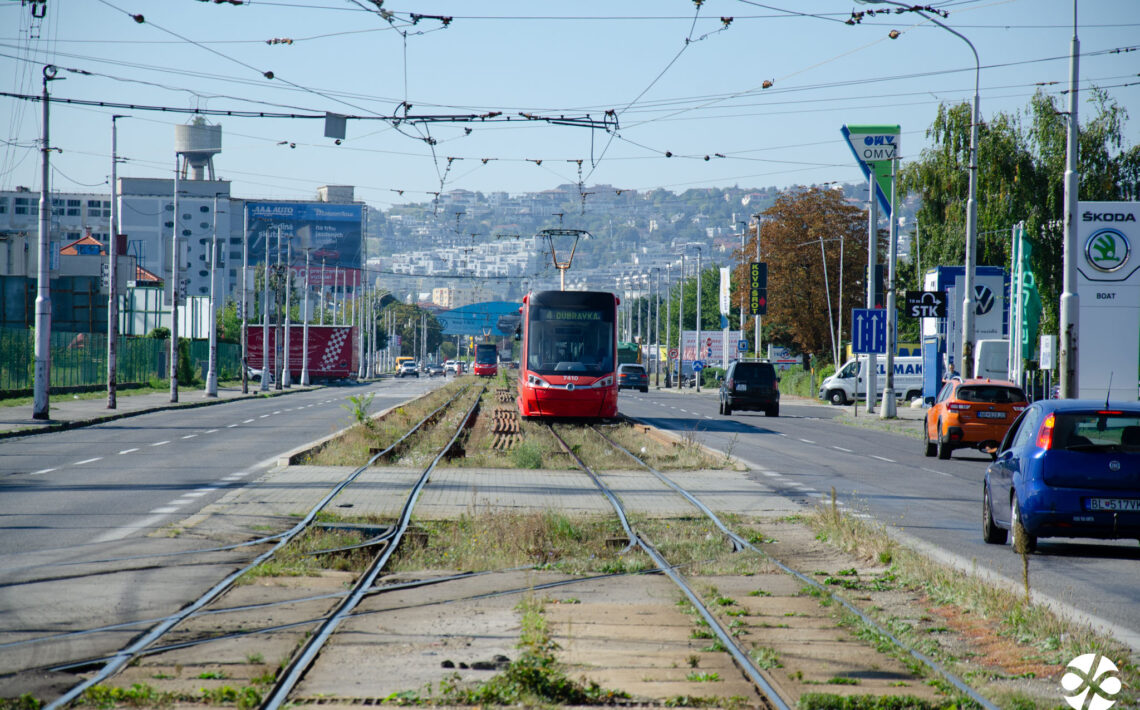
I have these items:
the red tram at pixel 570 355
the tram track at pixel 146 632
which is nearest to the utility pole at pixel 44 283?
the red tram at pixel 570 355

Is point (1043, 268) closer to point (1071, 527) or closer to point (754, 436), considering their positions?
point (754, 436)

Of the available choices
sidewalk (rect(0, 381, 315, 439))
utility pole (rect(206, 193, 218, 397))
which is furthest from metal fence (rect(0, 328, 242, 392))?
utility pole (rect(206, 193, 218, 397))

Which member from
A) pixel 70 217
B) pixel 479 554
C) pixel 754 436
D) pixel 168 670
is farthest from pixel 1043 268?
pixel 70 217

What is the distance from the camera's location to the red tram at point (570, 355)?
105ft

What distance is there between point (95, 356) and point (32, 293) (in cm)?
1261

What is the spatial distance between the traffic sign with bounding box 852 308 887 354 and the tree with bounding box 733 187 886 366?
33580mm

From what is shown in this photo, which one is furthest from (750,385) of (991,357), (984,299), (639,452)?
(639,452)

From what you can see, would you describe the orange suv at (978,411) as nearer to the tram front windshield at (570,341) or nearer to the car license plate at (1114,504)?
the tram front windshield at (570,341)

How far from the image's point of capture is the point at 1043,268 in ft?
177

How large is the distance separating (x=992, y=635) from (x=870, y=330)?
1573 inches

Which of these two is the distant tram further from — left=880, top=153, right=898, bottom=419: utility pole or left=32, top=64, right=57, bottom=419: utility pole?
left=32, top=64, right=57, bottom=419: utility pole

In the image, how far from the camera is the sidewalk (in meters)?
31.4

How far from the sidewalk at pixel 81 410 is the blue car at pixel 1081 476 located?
77.2 feet

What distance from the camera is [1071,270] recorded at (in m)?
27.0
